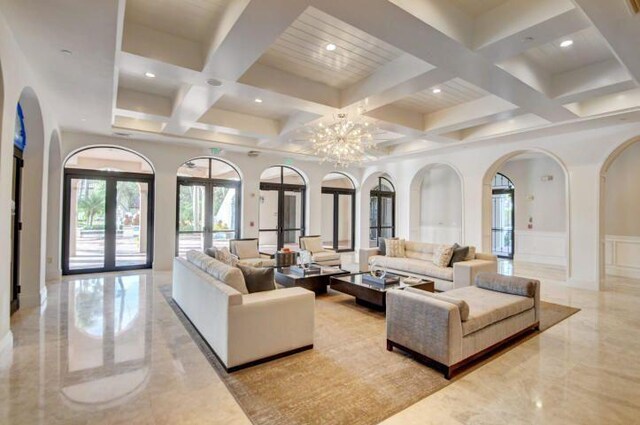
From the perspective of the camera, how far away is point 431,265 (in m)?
6.01

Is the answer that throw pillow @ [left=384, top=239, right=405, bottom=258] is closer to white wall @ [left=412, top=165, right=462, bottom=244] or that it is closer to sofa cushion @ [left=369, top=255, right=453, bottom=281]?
sofa cushion @ [left=369, top=255, right=453, bottom=281]

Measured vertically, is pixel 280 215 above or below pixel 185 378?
above

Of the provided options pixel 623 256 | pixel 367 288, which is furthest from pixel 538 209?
pixel 367 288

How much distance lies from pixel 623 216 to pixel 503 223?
3153 mm

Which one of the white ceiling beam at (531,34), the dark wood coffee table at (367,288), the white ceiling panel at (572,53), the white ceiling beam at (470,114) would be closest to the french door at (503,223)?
the white ceiling beam at (470,114)

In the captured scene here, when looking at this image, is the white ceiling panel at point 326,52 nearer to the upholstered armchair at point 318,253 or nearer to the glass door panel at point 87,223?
the upholstered armchair at point 318,253

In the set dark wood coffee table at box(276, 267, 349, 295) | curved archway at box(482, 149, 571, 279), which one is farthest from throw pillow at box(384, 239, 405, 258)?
curved archway at box(482, 149, 571, 279)

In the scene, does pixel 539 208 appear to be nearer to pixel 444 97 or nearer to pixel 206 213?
pixel 444 97

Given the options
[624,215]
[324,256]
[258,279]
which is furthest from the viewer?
[624,215]

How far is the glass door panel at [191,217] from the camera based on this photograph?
7.97 m

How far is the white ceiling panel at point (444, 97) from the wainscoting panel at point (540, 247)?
230 inches

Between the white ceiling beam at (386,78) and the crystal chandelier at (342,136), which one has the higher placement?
the white ceiling beam at (386,78)

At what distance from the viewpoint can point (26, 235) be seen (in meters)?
4.50

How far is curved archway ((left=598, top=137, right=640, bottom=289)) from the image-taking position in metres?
7.26
